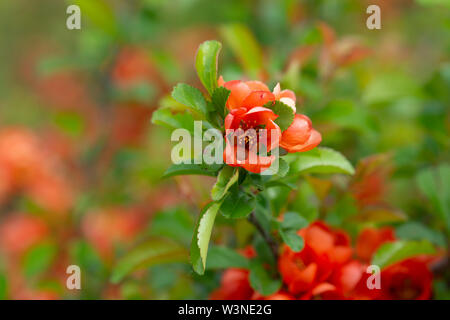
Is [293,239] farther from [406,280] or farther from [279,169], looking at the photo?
[406,280]

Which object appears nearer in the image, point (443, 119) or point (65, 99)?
point (443, 119)

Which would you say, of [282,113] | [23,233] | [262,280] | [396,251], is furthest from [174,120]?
[23,233]

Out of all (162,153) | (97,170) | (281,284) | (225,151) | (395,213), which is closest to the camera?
(225,151)

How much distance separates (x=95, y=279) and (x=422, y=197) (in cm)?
76

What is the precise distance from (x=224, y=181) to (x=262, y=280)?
0.18 metres

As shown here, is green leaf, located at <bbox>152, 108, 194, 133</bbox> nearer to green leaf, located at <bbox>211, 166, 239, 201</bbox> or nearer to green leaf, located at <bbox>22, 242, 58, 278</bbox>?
green leaf, located at <bbox>211, 166, 239, 201</bbox>

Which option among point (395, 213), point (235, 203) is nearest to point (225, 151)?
point (235, 203)

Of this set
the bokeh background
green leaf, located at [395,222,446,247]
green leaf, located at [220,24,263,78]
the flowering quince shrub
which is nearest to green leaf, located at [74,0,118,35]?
the bokeh background

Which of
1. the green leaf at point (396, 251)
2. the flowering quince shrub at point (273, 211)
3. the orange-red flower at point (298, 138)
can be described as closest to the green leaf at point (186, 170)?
the flowering quince shrub at point (273, 211)

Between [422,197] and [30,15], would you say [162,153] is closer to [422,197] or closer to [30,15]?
[422,197]

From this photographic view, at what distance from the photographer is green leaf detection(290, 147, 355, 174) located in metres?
0.61

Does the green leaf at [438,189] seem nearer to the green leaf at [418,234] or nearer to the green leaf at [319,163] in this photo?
the green leaf at [418,234]

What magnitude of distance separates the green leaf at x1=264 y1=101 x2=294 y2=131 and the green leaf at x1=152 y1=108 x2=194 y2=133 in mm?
112
